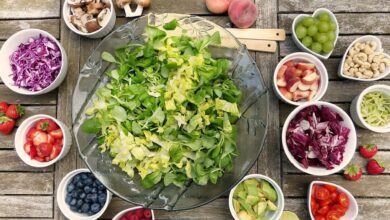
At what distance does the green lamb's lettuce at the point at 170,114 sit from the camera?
3.34 feet

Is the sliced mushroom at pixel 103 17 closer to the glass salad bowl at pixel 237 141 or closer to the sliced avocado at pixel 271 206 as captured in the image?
the glass salad bowl at pixel 237 141

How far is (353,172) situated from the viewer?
1.28m

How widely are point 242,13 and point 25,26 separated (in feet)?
2.46

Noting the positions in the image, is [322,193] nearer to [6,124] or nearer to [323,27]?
[323,27]

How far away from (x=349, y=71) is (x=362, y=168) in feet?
1.06

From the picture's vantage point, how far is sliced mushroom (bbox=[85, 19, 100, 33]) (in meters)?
1.30

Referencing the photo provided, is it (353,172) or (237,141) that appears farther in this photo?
(353,172)

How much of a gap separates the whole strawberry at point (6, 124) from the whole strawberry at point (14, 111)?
Answer: 0.01 m

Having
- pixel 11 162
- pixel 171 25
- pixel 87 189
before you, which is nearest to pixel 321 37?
pixel 171 25

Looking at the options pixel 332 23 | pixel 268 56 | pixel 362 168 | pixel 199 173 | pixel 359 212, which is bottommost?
pixel 359 212

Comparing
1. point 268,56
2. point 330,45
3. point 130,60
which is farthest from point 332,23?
point 130,60

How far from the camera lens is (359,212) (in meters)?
1.32

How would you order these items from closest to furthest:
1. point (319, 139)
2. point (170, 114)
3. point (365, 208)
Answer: point (170, 114) → point (319, 139) → point (365, 208)

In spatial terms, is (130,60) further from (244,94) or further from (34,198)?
(34,198)
